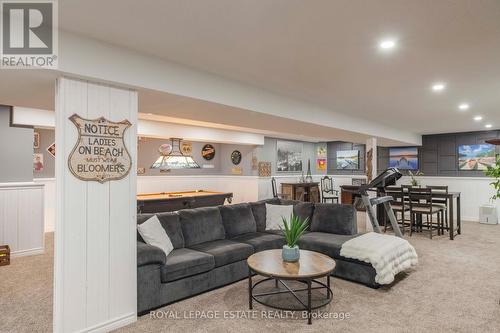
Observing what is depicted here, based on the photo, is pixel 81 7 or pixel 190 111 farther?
pixel 190 111

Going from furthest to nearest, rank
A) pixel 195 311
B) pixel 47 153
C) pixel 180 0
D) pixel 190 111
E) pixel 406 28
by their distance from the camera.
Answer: pixel 47 153 < pixel 190 111 < pixel 195 311 < pixel 406 28 < pixel 180 0

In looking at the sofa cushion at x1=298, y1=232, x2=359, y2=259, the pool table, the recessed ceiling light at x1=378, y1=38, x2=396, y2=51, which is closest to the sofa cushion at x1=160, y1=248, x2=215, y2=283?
the sofa cushion at x1=298, y1=232, x2=359, y2=259

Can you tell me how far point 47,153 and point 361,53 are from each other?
6.51 m

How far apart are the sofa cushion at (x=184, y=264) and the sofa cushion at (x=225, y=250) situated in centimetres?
11

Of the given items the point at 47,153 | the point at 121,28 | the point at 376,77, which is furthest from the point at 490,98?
the point at 47,153

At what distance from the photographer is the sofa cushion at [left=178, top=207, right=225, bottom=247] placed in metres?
3.92

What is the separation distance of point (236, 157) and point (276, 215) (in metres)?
4.95

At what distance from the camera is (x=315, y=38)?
96.2 inches

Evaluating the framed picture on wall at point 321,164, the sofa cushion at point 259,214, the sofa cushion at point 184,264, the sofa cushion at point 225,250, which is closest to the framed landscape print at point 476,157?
the framed picture on wall at point 321,164

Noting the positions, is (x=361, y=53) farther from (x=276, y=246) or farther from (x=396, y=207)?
(x=396, y=207)

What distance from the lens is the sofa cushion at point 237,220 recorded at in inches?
173

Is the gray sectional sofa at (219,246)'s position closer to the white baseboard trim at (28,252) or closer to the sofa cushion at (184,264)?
the sofa cushion at (184,264)

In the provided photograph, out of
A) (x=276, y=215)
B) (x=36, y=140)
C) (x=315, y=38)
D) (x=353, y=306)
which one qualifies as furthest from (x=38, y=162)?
(x=353, y=306)

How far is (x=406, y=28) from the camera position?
88.6 inches
